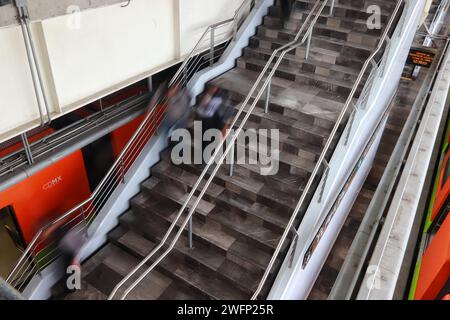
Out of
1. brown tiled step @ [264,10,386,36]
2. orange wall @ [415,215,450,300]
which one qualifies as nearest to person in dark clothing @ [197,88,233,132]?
brown tiled step @ [264,10,386,36]

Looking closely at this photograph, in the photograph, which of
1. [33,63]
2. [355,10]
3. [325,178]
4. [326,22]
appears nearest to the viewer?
[33,63]

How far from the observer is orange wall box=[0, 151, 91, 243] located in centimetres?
483

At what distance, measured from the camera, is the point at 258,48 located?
5918 mm

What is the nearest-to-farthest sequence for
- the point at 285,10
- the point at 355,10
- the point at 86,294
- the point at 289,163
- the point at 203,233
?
1. the point at 86,294
2. the point at 203,233
3. the point at 289,163
4. the point at 355,10
5. the point at 285,10

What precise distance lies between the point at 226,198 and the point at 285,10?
3.49m

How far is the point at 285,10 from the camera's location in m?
5.95

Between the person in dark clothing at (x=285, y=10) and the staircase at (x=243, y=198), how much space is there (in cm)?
65

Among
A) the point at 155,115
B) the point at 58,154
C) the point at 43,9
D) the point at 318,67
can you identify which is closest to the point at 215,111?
the point at 155,115

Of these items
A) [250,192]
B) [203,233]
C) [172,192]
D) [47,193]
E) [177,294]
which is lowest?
[177,294]

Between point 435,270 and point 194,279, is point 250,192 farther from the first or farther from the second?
point 435,270

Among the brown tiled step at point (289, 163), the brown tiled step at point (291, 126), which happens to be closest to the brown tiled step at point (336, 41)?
the brown tiled step at point (291, 126)

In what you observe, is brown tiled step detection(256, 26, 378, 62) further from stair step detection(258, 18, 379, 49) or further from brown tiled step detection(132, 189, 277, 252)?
brown tiled step detection(132, 189, 277, 252)

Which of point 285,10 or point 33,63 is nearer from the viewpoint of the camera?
point 33,63

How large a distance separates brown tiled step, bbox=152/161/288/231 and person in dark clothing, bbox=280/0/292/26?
3187 mm
